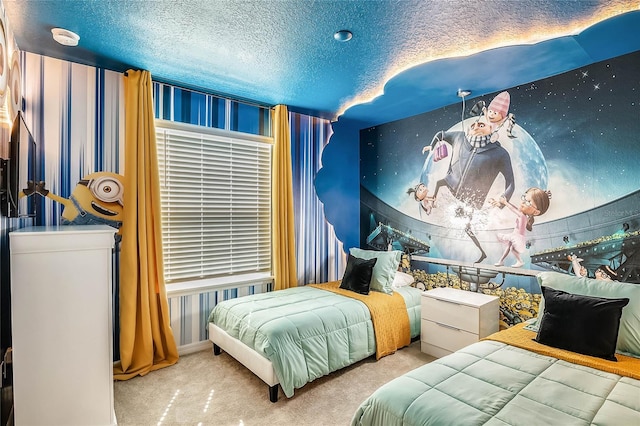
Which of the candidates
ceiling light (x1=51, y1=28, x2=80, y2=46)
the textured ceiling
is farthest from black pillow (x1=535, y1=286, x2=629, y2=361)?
ceiling light (x1=51, y1=28, x2=80, y2=46)

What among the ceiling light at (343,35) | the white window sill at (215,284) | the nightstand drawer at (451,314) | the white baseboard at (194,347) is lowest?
the white baseboard at (194,347)

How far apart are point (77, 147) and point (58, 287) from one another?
1.41 m

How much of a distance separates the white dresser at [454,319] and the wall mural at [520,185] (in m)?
0.34

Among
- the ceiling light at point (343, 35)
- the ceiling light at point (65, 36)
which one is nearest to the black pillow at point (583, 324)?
the ceiling light at point (343, 35)

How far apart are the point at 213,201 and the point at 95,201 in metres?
1.06

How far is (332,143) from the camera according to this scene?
4.56 m

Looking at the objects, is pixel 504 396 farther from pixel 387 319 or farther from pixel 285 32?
pixel 285 32

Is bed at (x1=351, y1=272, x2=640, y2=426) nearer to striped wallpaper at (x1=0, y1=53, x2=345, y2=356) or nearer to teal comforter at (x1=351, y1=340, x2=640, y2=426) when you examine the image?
teal comforter at (x1=351, y1=340, x2=640, y2=426)

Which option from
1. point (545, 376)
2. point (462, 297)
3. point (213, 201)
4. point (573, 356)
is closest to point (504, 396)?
point (545, 376)

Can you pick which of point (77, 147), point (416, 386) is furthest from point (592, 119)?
point (77, 147)

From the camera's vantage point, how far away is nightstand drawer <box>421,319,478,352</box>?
300 cm

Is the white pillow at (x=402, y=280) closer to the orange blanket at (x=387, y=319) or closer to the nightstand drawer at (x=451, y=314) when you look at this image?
the orange blanket at (x=387, y=319)

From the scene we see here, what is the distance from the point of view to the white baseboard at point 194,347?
3275 millimetres

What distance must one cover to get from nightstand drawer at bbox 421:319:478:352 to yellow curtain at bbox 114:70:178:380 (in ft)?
7.80
